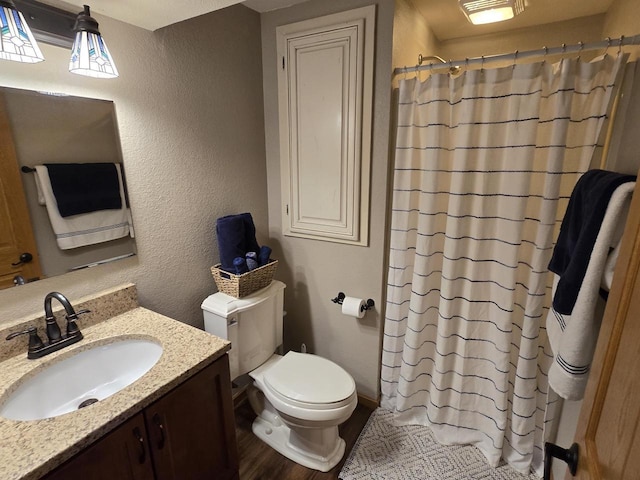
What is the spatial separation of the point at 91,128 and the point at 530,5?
225 cm

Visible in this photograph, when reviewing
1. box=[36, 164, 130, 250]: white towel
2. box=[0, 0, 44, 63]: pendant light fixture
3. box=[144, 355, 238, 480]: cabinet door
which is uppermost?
box=[0, 0, 44, 63]: pendant light fixture

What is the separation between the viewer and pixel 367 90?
1.66 m

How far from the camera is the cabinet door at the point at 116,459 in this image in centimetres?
82

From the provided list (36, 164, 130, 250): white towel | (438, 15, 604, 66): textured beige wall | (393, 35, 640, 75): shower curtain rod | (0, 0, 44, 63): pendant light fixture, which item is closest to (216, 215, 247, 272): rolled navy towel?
(36, 164, 130, 250): white towel

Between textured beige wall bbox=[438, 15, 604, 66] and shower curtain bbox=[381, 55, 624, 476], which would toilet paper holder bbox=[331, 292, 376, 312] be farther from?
textured beige wall bbox=[438, 15, 604, 66]

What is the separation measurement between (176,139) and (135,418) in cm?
117

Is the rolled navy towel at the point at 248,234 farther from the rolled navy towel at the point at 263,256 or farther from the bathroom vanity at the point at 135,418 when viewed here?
the bathroom vanity at the point at 135,418

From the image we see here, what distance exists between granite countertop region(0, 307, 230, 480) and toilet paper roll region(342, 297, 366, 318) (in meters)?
0.83

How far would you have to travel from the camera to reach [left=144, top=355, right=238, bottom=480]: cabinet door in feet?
3.41

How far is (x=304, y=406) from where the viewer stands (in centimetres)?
152

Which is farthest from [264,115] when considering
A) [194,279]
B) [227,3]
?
[194,279]

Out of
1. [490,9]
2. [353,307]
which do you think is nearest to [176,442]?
[353,307]

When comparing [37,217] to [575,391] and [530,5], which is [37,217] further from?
[530,5]

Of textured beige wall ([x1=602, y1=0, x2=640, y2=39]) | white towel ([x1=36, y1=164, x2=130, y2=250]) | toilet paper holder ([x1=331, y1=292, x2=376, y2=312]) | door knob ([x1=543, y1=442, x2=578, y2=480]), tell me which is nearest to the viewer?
door knob ([x1=543, y1=442, x2=578, y2=480])
